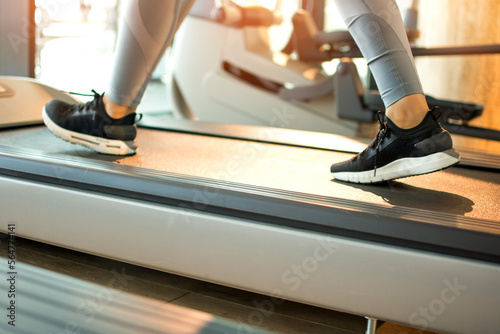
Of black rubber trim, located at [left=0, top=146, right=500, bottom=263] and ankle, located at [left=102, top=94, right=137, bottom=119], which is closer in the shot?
black rubber trim, located at [left=0, top=146, right=500, bottom=263]

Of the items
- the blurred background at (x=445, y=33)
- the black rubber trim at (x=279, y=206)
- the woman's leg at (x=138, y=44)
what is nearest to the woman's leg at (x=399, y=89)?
the black rubber trim at (x=279, y=206)

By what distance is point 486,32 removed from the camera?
11.6ft

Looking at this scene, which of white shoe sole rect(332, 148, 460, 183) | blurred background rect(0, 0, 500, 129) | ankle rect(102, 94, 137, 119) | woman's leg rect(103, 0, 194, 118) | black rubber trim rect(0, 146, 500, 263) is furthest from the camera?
blurred background rect(0, 0, 500, 129)

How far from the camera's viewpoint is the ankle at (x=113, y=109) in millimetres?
1444

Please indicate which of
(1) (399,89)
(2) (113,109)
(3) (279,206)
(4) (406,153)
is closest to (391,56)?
(1) (399,89)

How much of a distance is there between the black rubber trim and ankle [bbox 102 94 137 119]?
166 mm

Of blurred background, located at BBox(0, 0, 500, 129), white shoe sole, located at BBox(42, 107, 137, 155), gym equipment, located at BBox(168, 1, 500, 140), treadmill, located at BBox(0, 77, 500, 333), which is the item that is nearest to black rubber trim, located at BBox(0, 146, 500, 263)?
treadmill, located at BBox(0, 77, 500, 333)

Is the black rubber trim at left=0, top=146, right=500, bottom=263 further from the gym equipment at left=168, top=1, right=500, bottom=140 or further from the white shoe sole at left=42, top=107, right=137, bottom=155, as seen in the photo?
the gym equipment at left=168, top=1, right=500, bottom=140

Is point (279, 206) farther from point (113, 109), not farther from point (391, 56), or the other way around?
point (113, 109)

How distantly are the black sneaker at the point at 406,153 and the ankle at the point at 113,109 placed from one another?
65cm

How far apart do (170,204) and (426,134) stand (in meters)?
0.56

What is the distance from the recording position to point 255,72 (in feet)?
10.9

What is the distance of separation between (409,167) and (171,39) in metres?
0.70

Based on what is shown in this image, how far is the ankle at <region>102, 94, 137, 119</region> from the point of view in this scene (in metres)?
1.44
